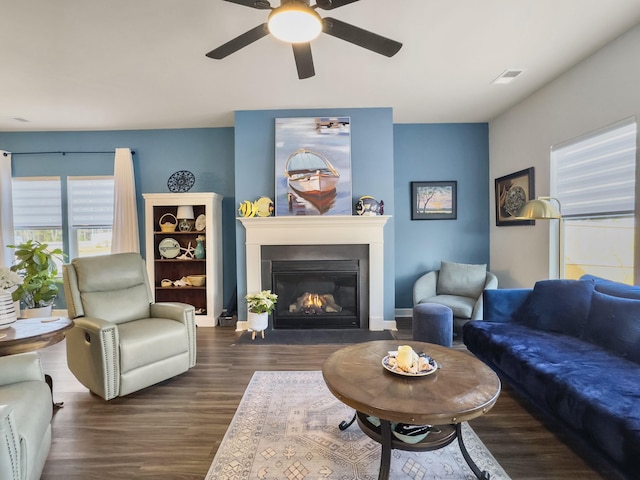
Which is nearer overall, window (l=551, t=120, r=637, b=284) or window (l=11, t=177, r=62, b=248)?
window (l=551, t=120, r=637, b=284)

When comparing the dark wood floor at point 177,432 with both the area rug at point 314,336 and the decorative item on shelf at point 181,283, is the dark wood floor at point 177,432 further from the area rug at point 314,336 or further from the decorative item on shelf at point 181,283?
the decorative item on shelf at point 181,283

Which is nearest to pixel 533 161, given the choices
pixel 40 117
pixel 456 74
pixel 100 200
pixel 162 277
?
pixel 456 74

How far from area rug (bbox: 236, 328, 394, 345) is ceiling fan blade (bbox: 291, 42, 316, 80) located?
8.69ft

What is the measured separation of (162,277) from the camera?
4465 millimetres

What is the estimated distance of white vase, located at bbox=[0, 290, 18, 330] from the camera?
203 cm

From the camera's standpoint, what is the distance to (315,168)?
151 inches

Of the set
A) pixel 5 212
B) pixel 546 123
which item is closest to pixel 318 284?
pixel 546 123

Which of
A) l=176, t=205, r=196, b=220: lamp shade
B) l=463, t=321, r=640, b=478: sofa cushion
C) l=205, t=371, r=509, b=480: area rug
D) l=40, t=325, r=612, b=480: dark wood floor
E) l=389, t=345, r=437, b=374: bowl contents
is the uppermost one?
l=176, t=205, r=196, b=220: lamp shade

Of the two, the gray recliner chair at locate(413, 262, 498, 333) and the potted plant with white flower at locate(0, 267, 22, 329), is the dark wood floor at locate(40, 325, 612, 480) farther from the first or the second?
the gray recliner chair at locate(413, 262, 498, 333)

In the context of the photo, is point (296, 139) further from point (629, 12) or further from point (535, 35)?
point (629, 12)

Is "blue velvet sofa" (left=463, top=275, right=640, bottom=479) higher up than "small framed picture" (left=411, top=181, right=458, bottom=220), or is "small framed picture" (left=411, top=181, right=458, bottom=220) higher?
"small framed picture" (left=411, top=181, right=458, bottom=220)

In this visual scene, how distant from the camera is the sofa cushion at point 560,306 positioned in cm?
240

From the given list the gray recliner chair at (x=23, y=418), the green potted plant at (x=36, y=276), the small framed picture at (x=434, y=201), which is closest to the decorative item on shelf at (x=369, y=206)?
the small framed picture at (x=434, y=201)

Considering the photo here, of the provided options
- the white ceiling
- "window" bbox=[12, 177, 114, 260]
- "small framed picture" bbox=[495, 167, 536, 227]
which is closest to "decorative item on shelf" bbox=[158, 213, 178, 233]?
"window" bbox=[12, 177, 114, 260]
